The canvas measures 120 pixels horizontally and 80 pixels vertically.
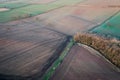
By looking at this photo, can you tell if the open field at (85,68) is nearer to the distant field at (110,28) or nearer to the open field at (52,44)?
the open field at (52,44)

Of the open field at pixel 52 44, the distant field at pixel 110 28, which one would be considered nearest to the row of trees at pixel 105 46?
the open field at pixel 52 44

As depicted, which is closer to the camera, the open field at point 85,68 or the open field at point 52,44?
the open field at point 85,68

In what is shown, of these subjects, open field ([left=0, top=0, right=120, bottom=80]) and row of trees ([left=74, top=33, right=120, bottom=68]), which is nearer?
open field ([left=0, top=0, right=120, bottom=80])

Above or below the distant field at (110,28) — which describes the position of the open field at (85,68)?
above

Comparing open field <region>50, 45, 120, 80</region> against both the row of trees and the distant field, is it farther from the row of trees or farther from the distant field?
the distant field

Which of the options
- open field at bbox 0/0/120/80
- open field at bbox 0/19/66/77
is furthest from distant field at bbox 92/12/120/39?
open field at bbox 0/19/66/77

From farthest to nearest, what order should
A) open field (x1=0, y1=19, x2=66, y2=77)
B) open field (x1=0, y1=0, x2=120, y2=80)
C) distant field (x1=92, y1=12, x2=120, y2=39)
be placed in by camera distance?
distant field (x1=92, y1=12, x2=120, y2=39) → open field (x1=0, y1=19, x2=66, y2=77) → open field (x1=0, y1=0, x2=120, y2=80)
